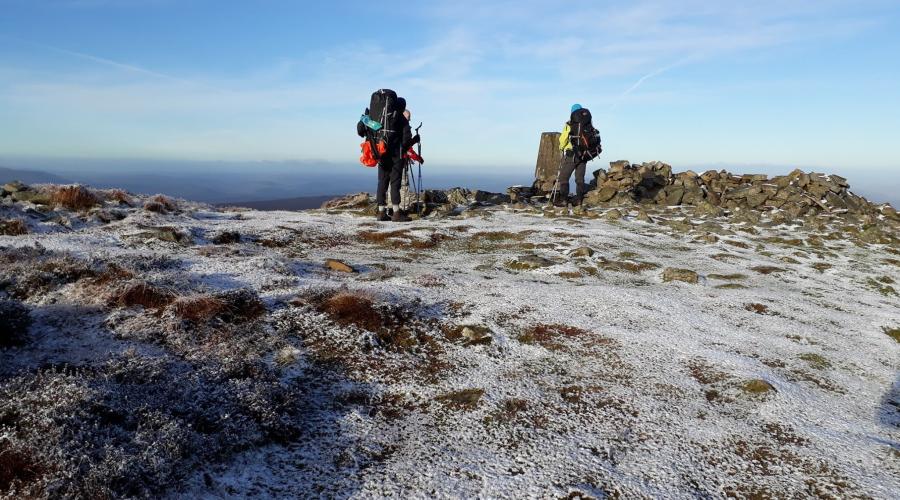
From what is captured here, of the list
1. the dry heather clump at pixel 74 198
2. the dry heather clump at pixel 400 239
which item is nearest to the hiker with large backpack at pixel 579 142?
the dry heather clump at pixel 400 239

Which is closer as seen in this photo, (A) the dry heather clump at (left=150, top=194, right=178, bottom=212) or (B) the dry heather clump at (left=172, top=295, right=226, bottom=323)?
(B) the dry heather clump at (left=172, top=295, right=226, bottom=323)

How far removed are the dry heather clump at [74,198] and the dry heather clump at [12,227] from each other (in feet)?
9.02

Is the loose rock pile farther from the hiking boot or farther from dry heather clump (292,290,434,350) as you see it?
dry heather clump (292,290,434,350)

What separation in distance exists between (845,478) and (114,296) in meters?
8.47

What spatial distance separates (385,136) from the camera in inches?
619

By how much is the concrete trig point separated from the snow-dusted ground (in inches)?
610

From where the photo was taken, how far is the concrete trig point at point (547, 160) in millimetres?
26859

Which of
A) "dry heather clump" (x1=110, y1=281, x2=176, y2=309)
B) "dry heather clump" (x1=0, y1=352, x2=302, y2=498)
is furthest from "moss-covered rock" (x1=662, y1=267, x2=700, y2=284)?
"dry heather clump" (x1=110, y1=281, x2=176, y2=309)

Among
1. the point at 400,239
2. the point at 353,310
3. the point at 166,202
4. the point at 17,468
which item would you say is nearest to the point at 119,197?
the point at 166,202

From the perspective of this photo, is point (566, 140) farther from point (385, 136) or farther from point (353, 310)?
point (353, 310)

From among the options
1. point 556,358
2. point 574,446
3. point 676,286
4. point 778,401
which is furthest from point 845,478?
point 676,286

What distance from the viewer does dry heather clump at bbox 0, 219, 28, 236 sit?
408 inches

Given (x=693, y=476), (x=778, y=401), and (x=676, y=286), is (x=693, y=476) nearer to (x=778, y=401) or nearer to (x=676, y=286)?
(x=778, y=401)

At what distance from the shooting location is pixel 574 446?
15.4 ft
